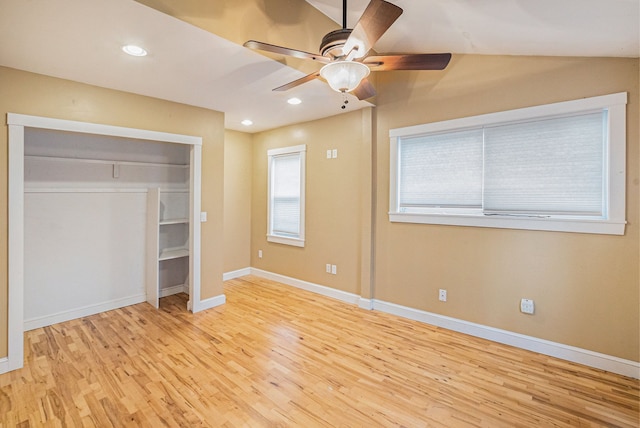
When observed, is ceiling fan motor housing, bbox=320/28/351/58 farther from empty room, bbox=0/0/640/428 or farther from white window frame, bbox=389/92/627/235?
white window frame, bbox=389/92/627/235

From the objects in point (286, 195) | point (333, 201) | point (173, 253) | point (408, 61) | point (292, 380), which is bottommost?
point (292, 380)

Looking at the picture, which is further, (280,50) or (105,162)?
(105,162)

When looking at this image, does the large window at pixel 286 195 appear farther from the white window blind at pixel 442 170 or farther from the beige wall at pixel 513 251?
the white window blind at pixel 442 170

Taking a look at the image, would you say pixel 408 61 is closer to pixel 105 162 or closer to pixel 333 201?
pixel 333 201

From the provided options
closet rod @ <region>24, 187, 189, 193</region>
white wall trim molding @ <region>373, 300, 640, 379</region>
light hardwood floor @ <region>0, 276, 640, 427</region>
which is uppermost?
closet rod @ <region>24, 187, 189, 193</region>

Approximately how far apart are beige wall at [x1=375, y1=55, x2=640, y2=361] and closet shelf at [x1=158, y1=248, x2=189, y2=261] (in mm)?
2531

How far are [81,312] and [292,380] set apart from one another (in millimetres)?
2733

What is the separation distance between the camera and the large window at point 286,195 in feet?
15.2

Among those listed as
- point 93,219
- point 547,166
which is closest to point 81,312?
point 93,219

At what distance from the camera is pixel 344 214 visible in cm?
414

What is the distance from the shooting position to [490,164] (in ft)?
9.73

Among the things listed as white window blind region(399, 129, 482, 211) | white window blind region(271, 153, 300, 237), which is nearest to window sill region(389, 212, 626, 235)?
white window blind region(399, 129, 482, 211)

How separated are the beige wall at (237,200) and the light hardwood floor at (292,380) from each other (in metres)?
1.86

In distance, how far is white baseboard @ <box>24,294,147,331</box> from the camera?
3180mm
